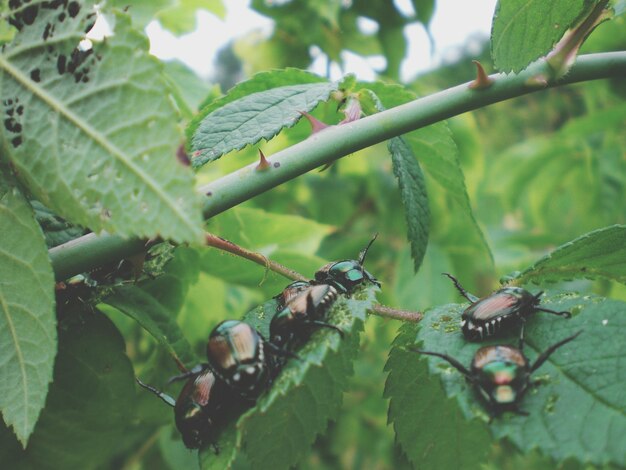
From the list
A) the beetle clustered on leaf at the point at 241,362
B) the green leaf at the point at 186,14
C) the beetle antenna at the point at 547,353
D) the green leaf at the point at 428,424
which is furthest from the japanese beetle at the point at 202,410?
the green leaf at the point at 186,14

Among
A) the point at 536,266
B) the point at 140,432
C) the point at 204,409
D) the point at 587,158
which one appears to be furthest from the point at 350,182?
the point at 204,409

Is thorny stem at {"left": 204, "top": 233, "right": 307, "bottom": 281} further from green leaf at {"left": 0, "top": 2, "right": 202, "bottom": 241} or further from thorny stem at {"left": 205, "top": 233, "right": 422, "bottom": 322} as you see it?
green leaf at {"left": 0, "top": 2, "right": 202, "bottom": 241}

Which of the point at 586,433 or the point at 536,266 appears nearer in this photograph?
the point at 586,433

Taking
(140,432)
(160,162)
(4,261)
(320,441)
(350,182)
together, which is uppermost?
(160,162)

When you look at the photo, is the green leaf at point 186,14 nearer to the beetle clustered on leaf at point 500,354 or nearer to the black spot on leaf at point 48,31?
the black spot on leaf at point 48,31

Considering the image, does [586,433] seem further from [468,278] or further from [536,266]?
[468,278]

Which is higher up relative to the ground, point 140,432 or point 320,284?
point 320,284

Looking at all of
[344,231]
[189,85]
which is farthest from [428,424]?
[344,231]

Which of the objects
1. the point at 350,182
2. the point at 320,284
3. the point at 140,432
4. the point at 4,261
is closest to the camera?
the point at 4,261

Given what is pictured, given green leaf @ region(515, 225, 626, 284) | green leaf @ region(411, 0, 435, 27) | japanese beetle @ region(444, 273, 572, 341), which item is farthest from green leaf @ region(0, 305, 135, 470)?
green leaf @ region(411, 0, 435, 27)
